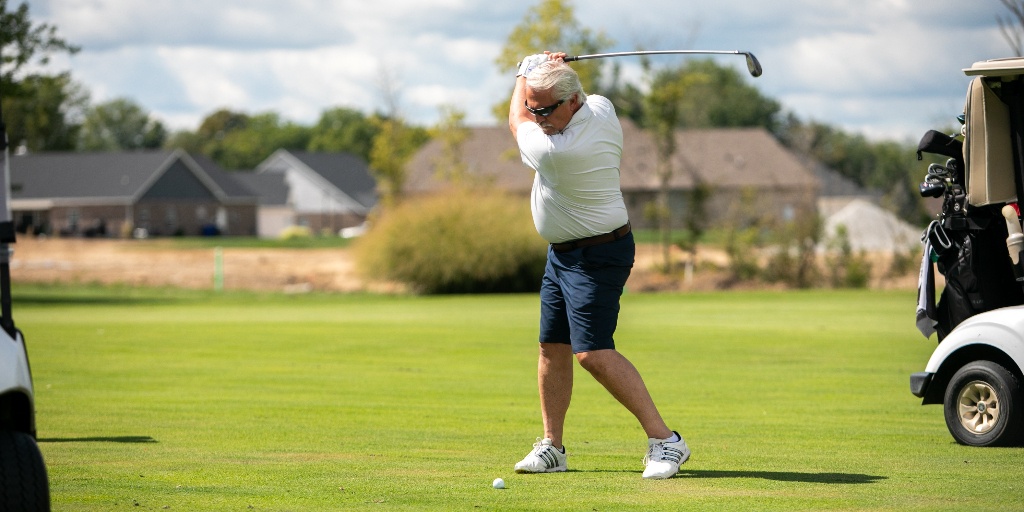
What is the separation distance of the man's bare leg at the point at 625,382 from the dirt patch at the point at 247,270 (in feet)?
104

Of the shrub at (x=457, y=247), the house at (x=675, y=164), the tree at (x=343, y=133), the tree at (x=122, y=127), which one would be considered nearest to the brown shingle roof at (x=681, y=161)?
the house at (x=675, y=164)

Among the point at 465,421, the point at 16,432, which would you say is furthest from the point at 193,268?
the point at 16,432

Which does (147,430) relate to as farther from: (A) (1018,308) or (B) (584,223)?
(A) (1018,308)

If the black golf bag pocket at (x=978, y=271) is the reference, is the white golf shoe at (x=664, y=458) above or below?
below

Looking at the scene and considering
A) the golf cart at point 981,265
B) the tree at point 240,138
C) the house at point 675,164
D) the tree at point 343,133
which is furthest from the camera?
the tree at point 240,138

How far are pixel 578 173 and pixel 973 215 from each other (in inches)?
109

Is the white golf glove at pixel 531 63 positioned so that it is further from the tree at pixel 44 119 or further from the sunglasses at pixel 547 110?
the tree at pixel 44 119

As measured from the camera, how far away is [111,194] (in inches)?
3568

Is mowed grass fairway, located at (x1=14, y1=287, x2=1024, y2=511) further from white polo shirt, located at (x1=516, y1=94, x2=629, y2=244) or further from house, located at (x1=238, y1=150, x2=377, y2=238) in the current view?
house, located at (x1=238, y1=150, x2=377, y2=238)

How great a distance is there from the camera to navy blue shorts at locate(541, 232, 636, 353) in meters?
7.27

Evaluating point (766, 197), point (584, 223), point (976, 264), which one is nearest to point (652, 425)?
point (584, 223)

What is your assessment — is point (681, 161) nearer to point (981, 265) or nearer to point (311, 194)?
point (311, 194)

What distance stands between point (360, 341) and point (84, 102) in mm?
102903

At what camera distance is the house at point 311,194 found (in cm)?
11056
